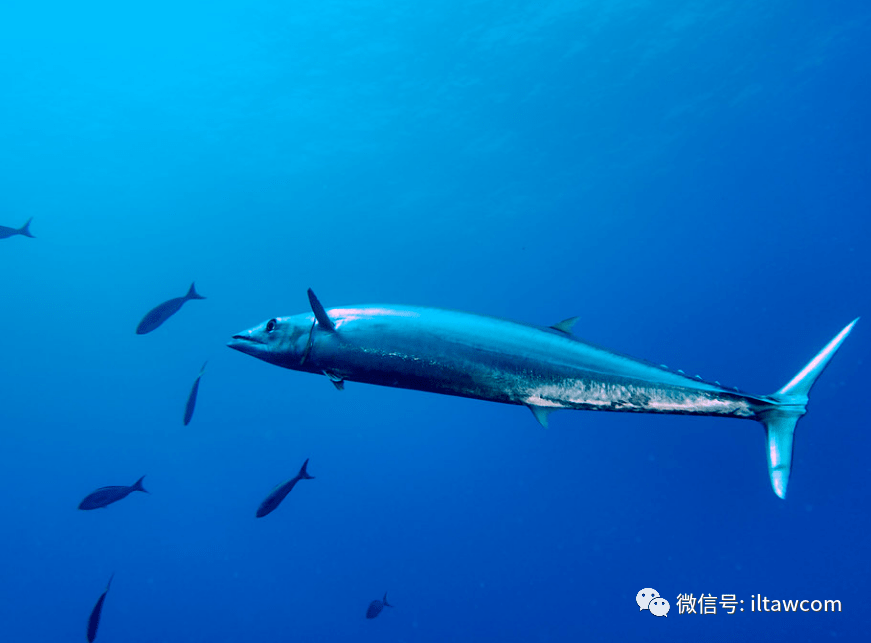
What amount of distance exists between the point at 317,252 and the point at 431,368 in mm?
33669

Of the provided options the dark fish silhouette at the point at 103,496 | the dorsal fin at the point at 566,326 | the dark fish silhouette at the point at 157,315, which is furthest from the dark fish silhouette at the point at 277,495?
the dorsal fin at the point at 566,326

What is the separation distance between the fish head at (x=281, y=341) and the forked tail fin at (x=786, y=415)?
7.71 ft

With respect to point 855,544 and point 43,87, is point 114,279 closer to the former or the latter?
point 43,87

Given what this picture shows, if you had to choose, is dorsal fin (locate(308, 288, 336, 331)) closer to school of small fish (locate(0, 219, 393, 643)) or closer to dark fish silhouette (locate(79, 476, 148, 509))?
school of small fish (locate(0, 219, 393, 643))

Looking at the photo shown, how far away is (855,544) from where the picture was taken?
67.9ft

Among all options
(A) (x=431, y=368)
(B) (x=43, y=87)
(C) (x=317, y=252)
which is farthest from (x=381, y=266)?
(A) (x=431, y=368)

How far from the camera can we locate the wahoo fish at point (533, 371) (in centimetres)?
216

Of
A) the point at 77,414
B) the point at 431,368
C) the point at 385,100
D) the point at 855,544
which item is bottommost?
the point at 431,368

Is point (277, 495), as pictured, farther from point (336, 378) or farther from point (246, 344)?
point (336, 378)

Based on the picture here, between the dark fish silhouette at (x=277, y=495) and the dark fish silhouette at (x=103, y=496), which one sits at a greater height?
the dark fish silhouette at (x=277, y=495)

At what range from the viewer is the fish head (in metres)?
2.48

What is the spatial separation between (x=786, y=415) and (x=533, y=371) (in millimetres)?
1266

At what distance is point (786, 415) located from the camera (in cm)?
224

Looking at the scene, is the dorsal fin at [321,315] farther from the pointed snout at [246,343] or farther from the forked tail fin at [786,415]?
the forked tail fin at [786,415]
